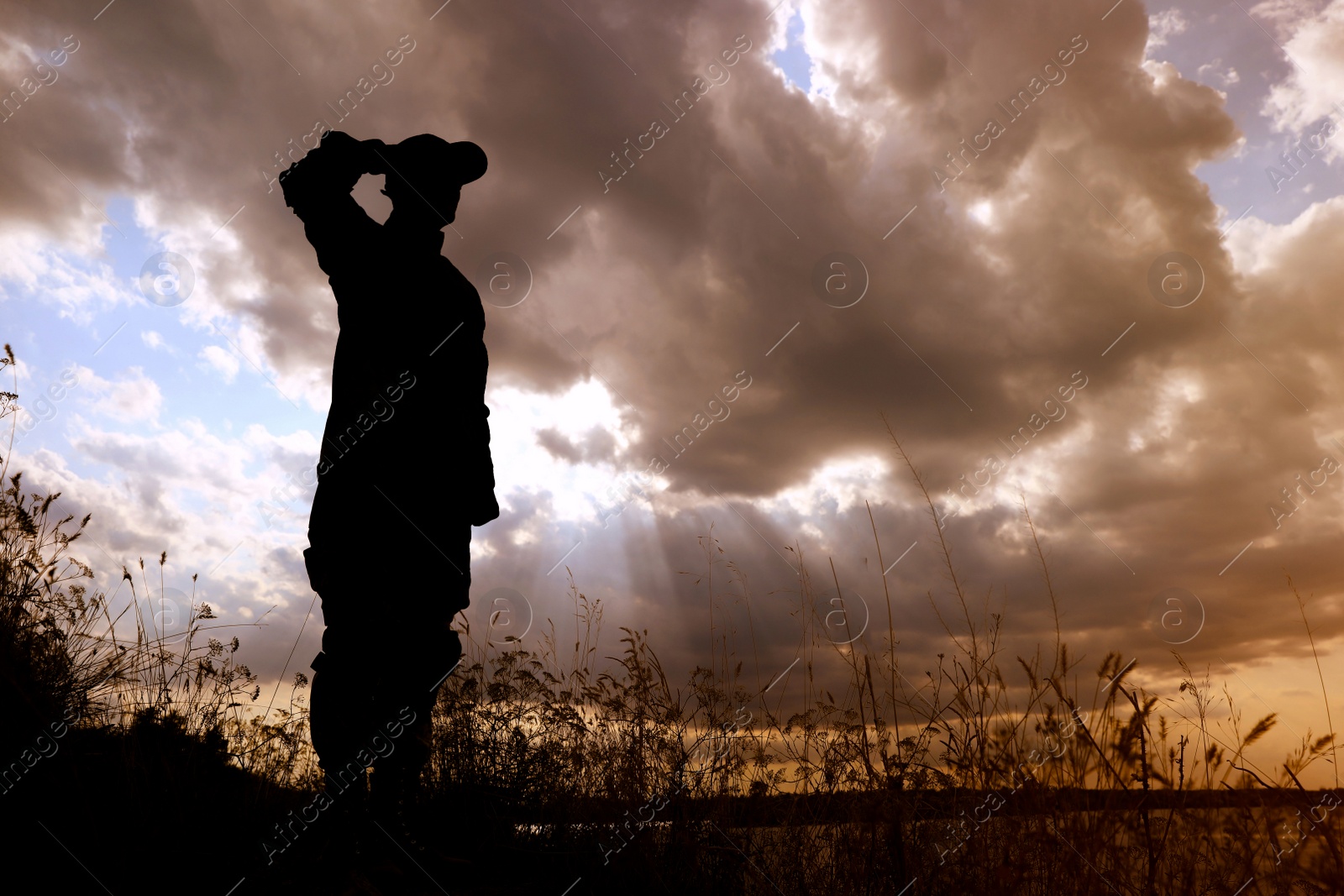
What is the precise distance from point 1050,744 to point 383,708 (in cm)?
270

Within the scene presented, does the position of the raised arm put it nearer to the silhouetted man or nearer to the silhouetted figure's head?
the silhouetted man

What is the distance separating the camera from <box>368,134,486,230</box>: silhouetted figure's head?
12.3 ft

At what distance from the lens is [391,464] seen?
11.6 ft

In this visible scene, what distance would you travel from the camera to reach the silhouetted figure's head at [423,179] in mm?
3764

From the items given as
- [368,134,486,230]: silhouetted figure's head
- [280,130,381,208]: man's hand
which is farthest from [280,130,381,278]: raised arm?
[368,134,486,230]: silhouetted figure's head

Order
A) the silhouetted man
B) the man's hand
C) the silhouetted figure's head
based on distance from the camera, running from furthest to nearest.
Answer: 1. the silhouetted figure's head
2. the man's hand
3. the silhouetted man

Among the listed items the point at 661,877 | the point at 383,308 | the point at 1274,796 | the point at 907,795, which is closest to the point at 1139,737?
the point at 1274,796

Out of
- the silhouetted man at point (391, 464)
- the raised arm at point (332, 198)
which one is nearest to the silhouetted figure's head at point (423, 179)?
the silhouetted man at point (391, 464)

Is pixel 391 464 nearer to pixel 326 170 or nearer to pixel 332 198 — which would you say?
pixel 332 198

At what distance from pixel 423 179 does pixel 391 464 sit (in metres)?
1.49

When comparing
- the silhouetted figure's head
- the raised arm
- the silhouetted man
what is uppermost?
the silhouetted figure's head

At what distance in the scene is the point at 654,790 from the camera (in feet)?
11.8

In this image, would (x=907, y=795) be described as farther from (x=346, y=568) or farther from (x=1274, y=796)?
(x=346, y=568)

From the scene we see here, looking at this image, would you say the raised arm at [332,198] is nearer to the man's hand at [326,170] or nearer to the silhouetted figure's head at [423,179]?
the man's hand at [326,170]
